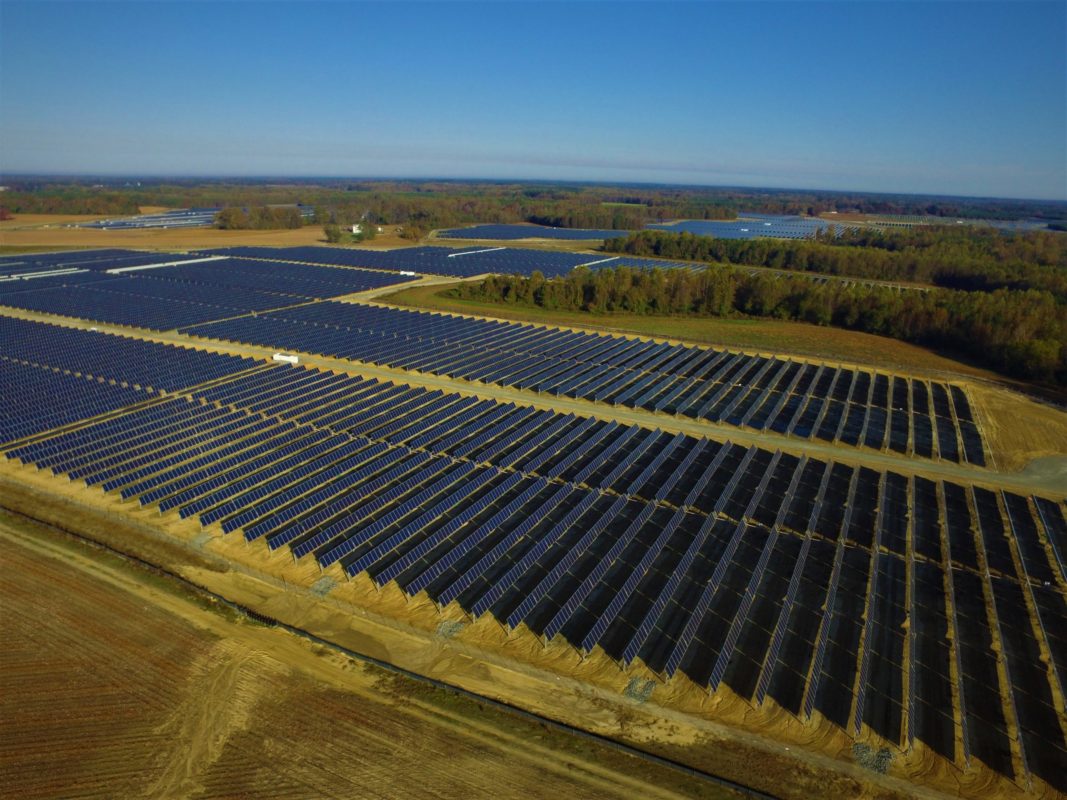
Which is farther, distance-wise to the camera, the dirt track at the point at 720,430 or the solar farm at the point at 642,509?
the dirt track at the point at 720,430

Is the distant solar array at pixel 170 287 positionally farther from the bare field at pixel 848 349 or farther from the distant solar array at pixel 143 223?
the distant solar array at pixel 143 223

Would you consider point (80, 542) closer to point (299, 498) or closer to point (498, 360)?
point (299, 498)

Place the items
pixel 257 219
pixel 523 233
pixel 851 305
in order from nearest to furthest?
pixel 851 305, pixel 257 219, pixel 523 233

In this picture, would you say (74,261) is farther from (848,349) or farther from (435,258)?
(848,349)

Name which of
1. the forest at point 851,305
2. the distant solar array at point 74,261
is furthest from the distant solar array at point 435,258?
the forest at point 851,305

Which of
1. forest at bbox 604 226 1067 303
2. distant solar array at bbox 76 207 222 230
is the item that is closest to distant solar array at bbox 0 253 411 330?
distant solar array at bbox 76 207 222 230

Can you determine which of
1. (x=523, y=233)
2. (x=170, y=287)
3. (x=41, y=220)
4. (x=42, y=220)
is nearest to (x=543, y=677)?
(x=170, y=287)

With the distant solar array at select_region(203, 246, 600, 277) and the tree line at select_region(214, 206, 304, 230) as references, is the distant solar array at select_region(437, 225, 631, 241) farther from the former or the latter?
the tree line at select_region(214, 206, 304, 230)
